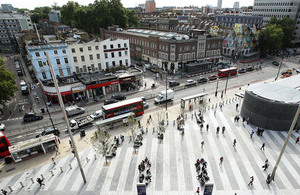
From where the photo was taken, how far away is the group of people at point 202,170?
1874cm

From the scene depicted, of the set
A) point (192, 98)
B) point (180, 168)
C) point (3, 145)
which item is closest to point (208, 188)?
point (180, 168)

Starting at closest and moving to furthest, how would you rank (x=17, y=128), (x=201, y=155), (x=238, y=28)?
(x=201, y=155)
(x=17, y=128)
(x=238, y=28)

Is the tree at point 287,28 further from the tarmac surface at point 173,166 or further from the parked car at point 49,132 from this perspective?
the parked car at point 49,132

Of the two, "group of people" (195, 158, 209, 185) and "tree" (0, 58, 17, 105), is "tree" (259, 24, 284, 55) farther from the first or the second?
"tree" (0, 58, 17, 105)

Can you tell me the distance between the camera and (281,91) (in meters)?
28.5

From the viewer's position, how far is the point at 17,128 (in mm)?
29875

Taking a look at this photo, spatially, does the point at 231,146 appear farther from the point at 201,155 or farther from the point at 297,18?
the point at 297,18

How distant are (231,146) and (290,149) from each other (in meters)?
7.44

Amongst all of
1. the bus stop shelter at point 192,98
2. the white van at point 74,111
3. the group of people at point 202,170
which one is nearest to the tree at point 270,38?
the bus stop shelter at point 192,98

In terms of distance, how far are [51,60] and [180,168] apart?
3650 centimetres

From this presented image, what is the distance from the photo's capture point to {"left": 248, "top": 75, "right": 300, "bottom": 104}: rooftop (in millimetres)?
26281

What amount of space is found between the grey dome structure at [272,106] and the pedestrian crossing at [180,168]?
1.75m

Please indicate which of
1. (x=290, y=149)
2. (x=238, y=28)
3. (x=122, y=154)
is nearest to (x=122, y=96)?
(x=122, y=154)

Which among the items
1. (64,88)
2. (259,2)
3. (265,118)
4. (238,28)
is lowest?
(265,118)
